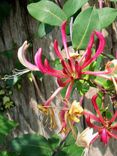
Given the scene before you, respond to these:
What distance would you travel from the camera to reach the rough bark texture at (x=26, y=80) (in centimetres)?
147

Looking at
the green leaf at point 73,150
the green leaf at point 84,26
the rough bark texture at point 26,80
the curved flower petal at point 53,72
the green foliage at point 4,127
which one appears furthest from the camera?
the rough bark texture at point 26,80

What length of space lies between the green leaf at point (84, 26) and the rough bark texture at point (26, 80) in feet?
1.40

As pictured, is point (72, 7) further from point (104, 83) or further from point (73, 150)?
point (73, 150)

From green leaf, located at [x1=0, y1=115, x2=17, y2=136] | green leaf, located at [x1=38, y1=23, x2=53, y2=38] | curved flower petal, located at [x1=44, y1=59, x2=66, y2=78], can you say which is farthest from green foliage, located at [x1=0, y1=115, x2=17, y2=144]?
curved flower petal, located at [x1=44, y1=59, x2=66, y2=78]

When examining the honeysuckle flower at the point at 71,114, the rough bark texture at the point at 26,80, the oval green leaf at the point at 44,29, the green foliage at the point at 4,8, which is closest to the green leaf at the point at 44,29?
the oval green leaf at the point at 44,29

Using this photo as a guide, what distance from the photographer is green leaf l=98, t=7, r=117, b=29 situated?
1076 millimetres

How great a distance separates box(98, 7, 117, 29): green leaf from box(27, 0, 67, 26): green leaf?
0.09 metres

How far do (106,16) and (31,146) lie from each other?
1.52ft

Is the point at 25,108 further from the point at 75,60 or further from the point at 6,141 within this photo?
the point at 75,60

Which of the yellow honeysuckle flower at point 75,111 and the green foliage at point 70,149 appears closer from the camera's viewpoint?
the yellow honeysuckle flower at point 75,111

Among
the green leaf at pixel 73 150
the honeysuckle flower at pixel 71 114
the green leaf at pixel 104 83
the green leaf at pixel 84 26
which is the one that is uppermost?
the green leaf at pixel 84 26

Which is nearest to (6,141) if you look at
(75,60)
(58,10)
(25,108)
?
(25,108)

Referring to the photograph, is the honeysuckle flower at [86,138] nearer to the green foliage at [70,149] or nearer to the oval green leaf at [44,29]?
the green foliage at [70,149]

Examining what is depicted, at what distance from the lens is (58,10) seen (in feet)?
3.54
